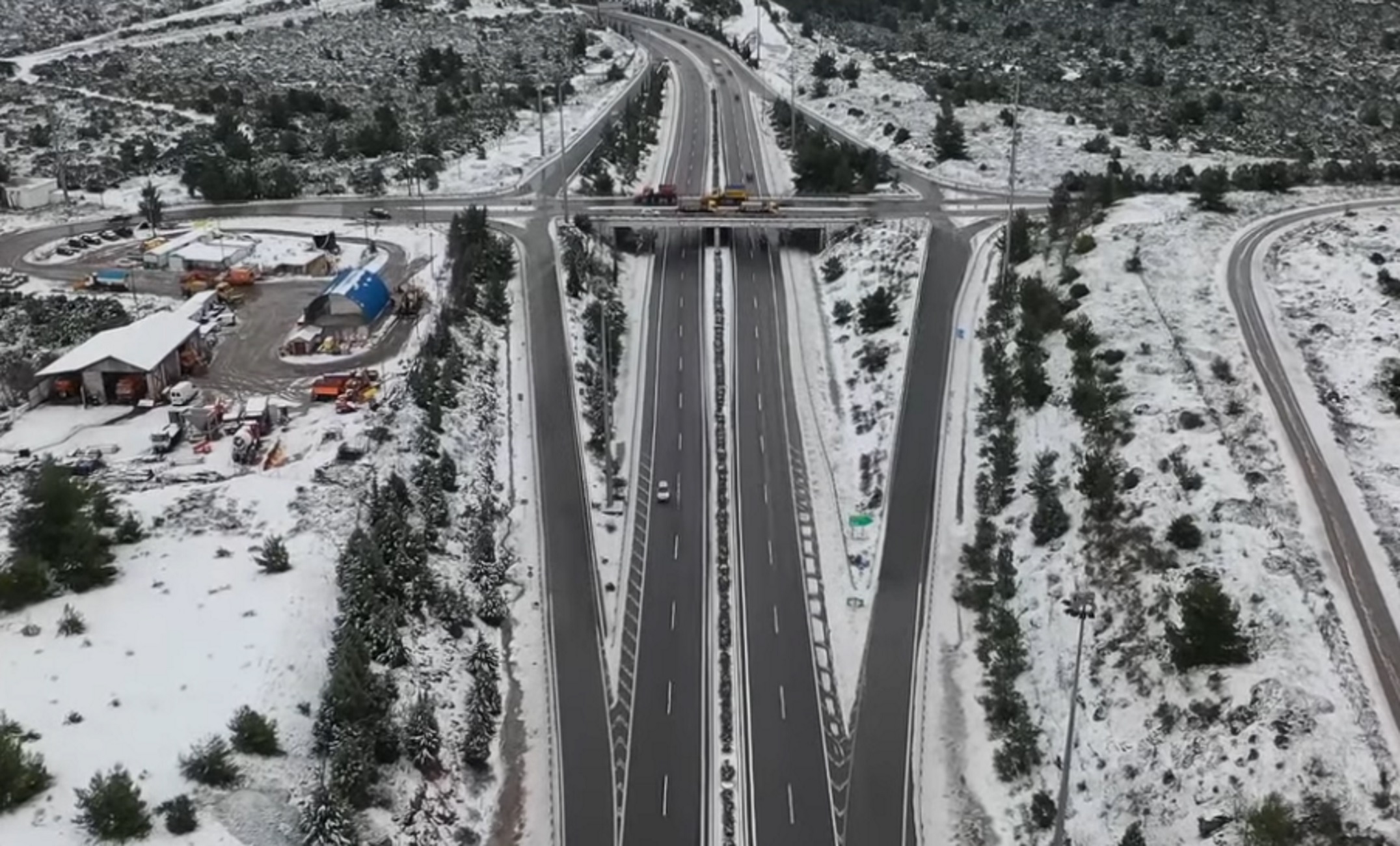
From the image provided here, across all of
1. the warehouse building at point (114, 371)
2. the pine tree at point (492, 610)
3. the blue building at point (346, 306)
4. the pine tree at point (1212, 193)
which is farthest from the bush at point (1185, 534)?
the warehouse building at point (114, 371)

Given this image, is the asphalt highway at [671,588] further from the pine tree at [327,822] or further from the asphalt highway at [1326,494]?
the asphalt highway at [1326,494]

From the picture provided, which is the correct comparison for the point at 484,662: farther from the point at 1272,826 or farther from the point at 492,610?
the point at 1272,826

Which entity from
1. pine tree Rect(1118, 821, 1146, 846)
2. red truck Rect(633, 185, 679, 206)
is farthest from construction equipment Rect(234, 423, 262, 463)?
red truck Rect(633, 185, 679, 206)

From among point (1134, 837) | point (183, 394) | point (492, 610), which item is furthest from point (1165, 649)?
point (183, 394)

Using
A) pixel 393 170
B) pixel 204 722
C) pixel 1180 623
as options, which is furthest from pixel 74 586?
pixel 393 170

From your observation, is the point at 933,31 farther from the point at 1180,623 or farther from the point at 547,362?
the point at 1180,623
